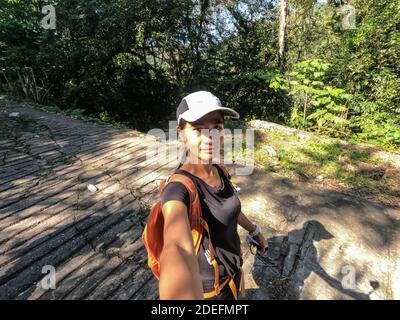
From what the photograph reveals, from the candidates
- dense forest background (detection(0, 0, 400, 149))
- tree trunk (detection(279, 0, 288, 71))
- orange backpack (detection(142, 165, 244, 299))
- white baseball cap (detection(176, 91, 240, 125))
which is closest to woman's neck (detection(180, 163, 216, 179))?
orange backpack (detection(142, 165, 244, 299))

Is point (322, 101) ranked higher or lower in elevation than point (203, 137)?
lower

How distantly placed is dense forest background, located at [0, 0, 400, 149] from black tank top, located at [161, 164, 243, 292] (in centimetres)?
616

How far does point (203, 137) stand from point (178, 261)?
706mm

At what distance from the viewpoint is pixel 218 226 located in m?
1.57

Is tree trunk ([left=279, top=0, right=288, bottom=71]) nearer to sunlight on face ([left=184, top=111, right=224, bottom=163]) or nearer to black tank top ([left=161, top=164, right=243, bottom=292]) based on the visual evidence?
sunlight on face ([left=184, top=111, right=224, bottom=163])

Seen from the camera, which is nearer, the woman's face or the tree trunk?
the woman's face

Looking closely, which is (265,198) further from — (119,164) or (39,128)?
(39,128)

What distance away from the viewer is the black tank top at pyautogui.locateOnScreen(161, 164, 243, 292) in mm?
1530

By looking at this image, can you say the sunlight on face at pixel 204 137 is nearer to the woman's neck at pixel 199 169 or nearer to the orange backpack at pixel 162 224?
the woman's neck at pixel 199 169

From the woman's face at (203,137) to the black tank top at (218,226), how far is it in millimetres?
134

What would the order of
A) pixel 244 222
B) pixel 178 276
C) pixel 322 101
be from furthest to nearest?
pixel 322 101 < pixel 244 222 < pixel 178 276

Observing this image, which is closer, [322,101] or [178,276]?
[178,276]

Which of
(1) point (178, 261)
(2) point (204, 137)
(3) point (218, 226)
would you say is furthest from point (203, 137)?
(1) point (178, 261)

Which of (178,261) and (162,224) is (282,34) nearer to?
(162,224)
